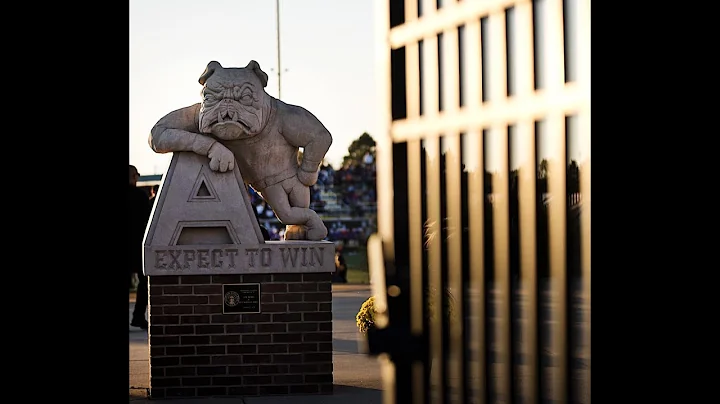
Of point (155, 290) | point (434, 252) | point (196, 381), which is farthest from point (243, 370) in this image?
point (434, 252)

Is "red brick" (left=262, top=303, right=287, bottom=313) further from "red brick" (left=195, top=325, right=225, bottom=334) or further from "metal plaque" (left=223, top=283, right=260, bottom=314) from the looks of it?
"red brick" (left=195, top=325, right=225, bottom=334)

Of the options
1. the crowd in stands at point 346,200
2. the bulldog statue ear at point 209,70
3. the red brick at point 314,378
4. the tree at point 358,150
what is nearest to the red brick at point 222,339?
the red brick at point 314,378

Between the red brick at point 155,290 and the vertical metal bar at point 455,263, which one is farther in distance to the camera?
the red brick at point 155,290

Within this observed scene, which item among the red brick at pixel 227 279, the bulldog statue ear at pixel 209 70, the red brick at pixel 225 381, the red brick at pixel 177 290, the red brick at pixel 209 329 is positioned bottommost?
the red brick at pixel 225 381

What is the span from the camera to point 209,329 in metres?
7.54

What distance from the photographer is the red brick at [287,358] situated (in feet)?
25.0

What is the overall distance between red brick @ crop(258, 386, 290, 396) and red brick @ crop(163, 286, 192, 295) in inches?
32.0

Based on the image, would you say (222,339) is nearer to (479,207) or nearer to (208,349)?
(208,349)

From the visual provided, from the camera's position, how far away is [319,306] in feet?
25.0

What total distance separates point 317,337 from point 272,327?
307 mm

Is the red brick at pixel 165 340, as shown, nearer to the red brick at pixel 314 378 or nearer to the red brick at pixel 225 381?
the red brick at pixel 225 381

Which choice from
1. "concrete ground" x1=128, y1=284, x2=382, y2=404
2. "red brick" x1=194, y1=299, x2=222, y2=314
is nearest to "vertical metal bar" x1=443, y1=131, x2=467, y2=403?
"concrete ground" x1=128, y1=284, x2=382, y2=404

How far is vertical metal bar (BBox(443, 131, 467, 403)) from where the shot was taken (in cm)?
226

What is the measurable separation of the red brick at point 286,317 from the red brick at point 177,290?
0.59 m
